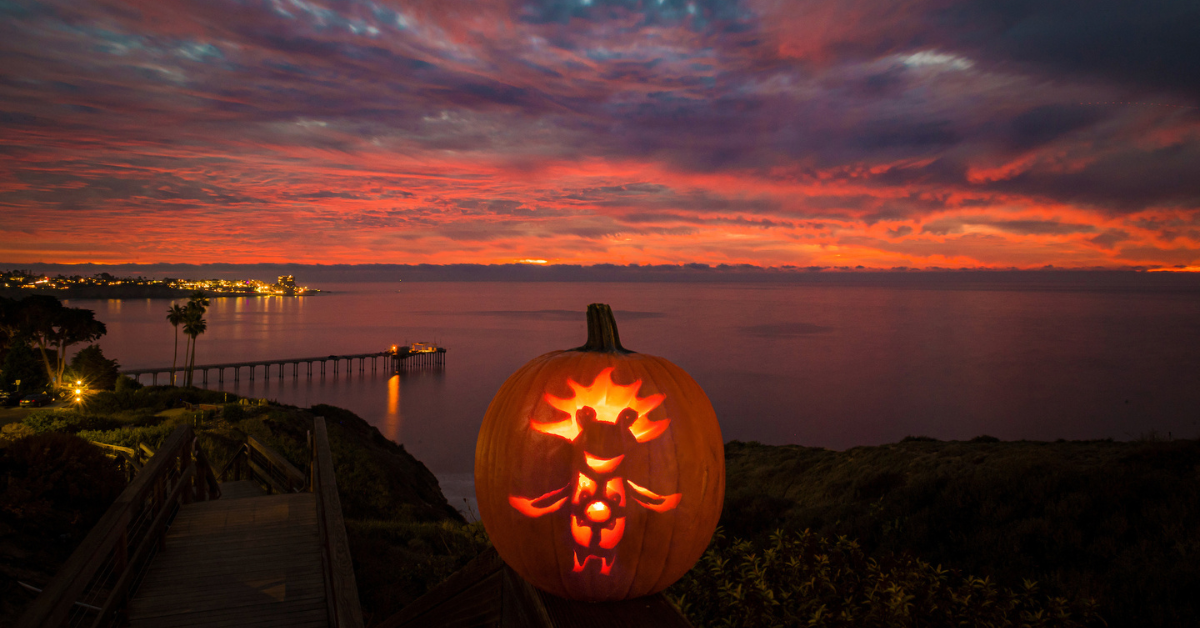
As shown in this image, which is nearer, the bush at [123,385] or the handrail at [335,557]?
the handrail at [335,557]

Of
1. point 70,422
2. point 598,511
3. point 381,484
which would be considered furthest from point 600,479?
point 70,422

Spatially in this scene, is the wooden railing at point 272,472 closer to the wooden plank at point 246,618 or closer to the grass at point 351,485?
the grass at point 351,485

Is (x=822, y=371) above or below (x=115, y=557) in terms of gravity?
below

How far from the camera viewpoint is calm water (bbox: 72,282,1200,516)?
1949 inches

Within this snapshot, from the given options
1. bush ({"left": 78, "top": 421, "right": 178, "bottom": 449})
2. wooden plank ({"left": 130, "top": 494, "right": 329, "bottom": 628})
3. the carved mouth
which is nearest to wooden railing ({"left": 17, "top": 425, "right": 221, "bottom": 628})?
wooden plank ({"left": 130, "top": 494, "right": 329, "bottom": 628})

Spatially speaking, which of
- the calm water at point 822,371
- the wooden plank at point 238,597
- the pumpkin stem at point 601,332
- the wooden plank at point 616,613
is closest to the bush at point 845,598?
the wooden plank at point 616,613

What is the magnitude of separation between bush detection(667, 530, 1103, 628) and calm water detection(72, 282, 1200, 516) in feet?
101

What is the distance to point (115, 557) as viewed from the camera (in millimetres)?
5234

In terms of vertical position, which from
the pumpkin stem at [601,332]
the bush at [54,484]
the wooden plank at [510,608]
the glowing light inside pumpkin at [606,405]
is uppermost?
the pumpkin stem at [601,332]

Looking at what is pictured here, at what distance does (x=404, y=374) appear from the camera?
264 ft

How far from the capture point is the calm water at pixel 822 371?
49500 millimetres

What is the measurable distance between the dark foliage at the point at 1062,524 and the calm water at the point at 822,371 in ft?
92.4

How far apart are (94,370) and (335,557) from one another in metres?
42.5

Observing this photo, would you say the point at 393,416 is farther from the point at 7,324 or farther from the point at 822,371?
the point at 822,371
